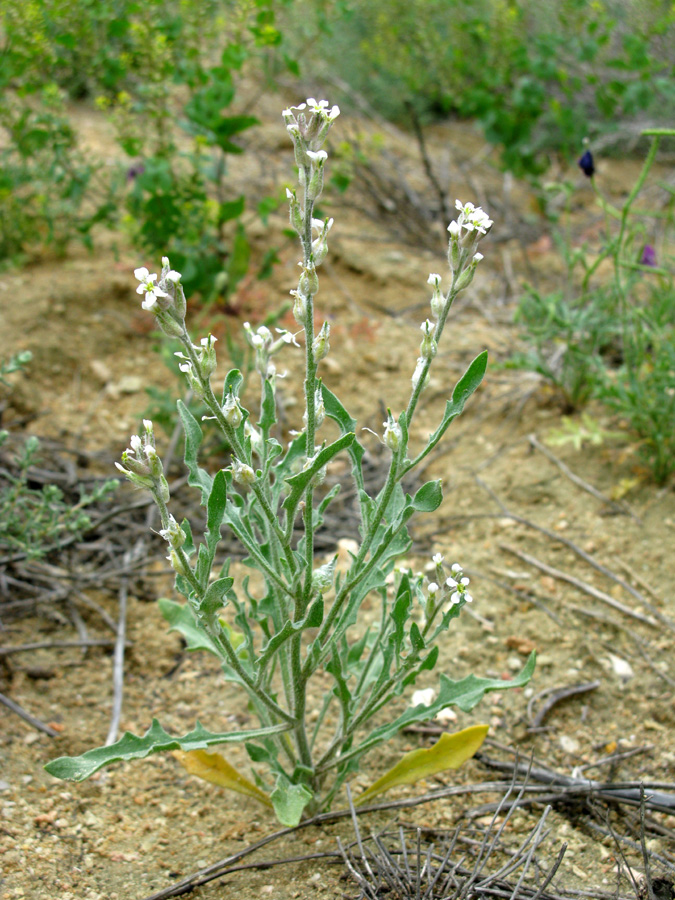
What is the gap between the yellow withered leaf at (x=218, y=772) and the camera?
182 cm

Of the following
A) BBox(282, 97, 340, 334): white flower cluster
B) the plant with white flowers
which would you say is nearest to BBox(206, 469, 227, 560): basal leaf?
the plant with white flowers

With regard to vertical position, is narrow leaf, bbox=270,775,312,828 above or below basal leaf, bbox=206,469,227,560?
below

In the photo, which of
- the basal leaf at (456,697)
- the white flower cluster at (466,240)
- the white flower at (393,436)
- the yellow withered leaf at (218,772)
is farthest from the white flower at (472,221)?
the yellow withered leaf at (218,772)

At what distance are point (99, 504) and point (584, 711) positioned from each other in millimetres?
1830

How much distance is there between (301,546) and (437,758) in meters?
0.58

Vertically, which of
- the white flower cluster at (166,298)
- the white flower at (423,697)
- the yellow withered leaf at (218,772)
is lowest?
the white flower at (423,697)

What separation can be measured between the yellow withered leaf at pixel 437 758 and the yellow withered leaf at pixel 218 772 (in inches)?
11.1

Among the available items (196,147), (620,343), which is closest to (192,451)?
(196,147)

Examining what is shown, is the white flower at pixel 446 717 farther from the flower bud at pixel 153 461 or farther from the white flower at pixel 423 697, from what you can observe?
the flower bud at pixel 153 461

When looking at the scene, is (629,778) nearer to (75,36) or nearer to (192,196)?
(192,196)

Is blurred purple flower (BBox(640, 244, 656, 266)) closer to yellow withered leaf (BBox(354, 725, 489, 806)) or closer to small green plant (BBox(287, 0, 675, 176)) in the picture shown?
small green plant (BBox(287, 0, 675, 176))

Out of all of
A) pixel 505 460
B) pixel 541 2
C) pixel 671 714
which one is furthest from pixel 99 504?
pixel 541 2

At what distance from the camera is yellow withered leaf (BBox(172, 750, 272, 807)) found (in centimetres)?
182

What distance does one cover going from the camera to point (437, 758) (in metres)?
1.80
